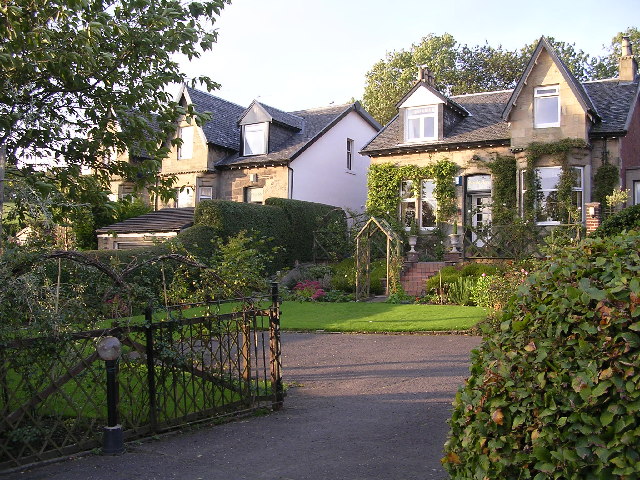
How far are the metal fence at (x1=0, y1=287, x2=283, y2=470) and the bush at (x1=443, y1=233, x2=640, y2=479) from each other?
3.86m

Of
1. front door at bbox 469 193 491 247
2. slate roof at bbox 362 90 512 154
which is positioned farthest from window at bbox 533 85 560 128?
front door at bbox 469 193 491 247

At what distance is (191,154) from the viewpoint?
3053cm

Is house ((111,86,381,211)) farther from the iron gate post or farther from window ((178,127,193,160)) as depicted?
the iron gate post

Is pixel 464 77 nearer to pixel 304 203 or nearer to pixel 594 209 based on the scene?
pixel 304 203

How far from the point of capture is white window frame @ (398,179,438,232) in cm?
2678

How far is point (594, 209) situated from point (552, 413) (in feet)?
57.3

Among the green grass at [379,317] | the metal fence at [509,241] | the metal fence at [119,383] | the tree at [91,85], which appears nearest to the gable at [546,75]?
the metal fence at [509,241]

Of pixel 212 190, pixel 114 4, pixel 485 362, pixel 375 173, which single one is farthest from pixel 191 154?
pixel 485 362

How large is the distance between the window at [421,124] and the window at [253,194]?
24.9ft

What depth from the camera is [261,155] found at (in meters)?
30.1

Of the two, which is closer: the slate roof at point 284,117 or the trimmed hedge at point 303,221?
the trimmed hedge at point 303,221

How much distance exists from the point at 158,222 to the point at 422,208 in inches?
442

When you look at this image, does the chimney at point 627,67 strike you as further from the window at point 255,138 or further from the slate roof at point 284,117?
the window at point 255,138

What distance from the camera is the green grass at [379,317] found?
1406cm
